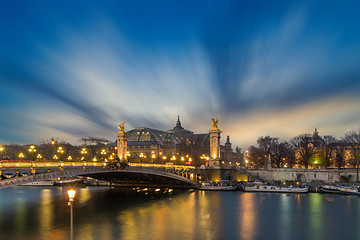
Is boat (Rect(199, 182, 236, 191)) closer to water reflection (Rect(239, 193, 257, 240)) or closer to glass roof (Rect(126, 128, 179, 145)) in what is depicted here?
water reflection (Rect(239, 193, 257, 240))

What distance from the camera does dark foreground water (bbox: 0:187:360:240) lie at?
32.9 metres

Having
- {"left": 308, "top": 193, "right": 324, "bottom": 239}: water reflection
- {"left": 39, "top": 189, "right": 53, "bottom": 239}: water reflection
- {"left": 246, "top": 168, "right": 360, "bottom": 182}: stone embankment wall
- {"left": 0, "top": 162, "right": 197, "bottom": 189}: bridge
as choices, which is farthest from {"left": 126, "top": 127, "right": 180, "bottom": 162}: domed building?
{"left": 308, "top": 193, "right": 324, "bottom": 239}: water reflection

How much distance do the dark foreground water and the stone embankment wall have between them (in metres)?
22.7

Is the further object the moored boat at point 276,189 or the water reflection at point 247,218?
the moored boat at point 276,189

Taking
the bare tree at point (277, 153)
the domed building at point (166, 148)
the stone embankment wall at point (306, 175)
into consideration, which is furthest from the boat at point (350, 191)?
the domed building at point (166, 148)

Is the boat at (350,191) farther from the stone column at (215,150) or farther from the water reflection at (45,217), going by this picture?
the water reflection at (45,217)

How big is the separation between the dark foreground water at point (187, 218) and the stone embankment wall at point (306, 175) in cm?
2268

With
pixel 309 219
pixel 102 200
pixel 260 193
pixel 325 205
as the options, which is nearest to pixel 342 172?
pixel 260 193

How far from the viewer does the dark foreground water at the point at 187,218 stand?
3288cm

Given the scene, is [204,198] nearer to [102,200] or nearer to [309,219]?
[102,200]

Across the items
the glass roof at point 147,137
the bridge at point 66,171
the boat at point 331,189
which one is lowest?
the boat at point 331,189

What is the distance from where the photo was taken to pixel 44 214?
4291cm

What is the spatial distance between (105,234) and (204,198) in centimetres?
2908

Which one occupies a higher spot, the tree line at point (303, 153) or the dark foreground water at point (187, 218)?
the tree line at point (303, 153)
